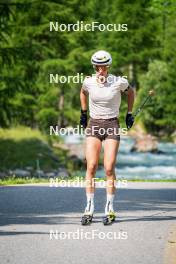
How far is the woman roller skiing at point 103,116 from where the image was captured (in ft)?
29.1

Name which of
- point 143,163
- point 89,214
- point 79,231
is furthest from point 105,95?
point 143,163

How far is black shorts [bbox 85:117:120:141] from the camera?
354 inches

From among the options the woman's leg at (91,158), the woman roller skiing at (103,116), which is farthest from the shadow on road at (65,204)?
the woman roller skiing at (103,116)

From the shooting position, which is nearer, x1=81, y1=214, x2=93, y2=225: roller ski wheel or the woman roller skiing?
the woman roller skiing

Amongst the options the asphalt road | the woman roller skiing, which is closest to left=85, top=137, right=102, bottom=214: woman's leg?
the woman roller skiing

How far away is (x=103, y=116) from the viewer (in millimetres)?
8984

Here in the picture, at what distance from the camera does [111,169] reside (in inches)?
360

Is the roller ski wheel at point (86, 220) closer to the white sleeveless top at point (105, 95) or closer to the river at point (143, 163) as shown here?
the white sleeveless top at point (105, 95)

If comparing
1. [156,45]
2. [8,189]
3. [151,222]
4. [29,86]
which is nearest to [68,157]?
[29,86]

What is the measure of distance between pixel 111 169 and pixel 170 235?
117 centimetres

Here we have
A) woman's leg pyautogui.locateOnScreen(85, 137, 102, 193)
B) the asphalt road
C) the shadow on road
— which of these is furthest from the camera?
the shadow on road

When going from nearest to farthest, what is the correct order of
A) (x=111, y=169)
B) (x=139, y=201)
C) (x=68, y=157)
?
1. (x=111, y=169)
2. (x=139, y=201)
3. (x=68, y=157)

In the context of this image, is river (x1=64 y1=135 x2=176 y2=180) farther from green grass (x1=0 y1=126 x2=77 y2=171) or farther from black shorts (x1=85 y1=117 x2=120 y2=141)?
black shorts (x1=85 y1=117 x2=120 y2=141)

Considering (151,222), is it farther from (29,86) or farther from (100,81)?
(29,86)
